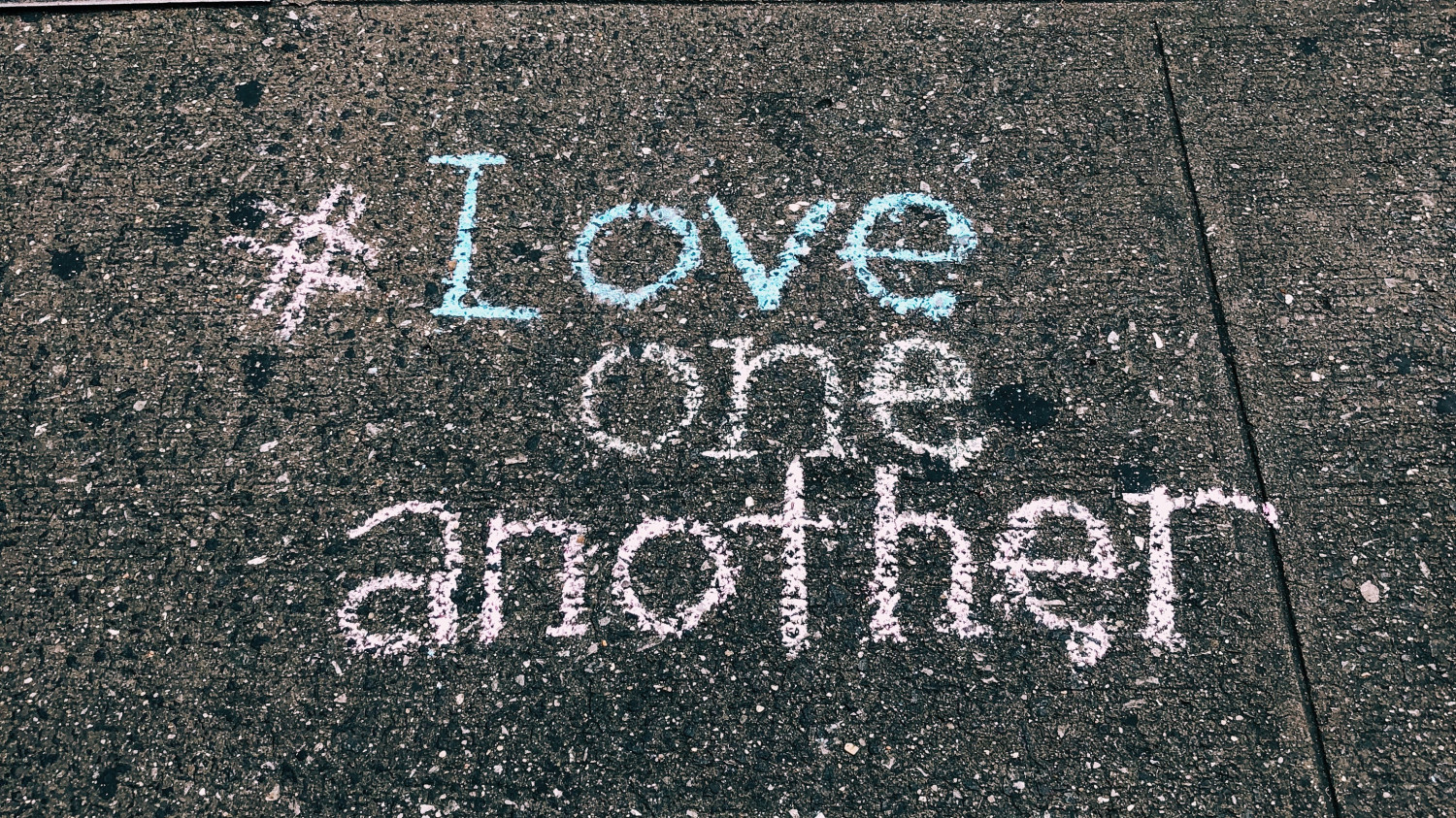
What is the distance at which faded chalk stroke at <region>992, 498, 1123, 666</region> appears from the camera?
204 centimetres

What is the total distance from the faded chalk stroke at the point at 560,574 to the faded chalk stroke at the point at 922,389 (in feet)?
2.48

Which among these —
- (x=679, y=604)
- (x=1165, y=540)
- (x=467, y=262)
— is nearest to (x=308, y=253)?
(x=467, y=262)

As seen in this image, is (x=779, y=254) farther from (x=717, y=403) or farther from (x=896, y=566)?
(x=896, y=566)

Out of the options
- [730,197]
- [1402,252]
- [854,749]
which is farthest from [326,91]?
[1402,252]

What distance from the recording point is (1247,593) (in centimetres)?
207

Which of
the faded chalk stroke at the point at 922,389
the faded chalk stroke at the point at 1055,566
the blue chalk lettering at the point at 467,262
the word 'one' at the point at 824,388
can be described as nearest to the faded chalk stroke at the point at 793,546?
the word 'one' at the point at 824,388

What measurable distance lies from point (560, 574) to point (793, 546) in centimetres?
52

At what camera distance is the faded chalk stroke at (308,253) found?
2385mm

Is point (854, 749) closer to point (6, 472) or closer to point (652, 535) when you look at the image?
point (652, 535)

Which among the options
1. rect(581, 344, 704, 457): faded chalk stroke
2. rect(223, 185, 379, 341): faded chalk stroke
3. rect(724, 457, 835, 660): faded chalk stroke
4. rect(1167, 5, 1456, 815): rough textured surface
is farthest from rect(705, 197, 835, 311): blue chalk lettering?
rect(1167, 5, 1456, 815): rough textured surface

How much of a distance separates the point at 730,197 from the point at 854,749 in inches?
55.1

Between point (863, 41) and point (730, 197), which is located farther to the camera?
point (863, 41)

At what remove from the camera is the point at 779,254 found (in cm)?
245

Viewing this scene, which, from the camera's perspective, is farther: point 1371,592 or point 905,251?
point 905,251
